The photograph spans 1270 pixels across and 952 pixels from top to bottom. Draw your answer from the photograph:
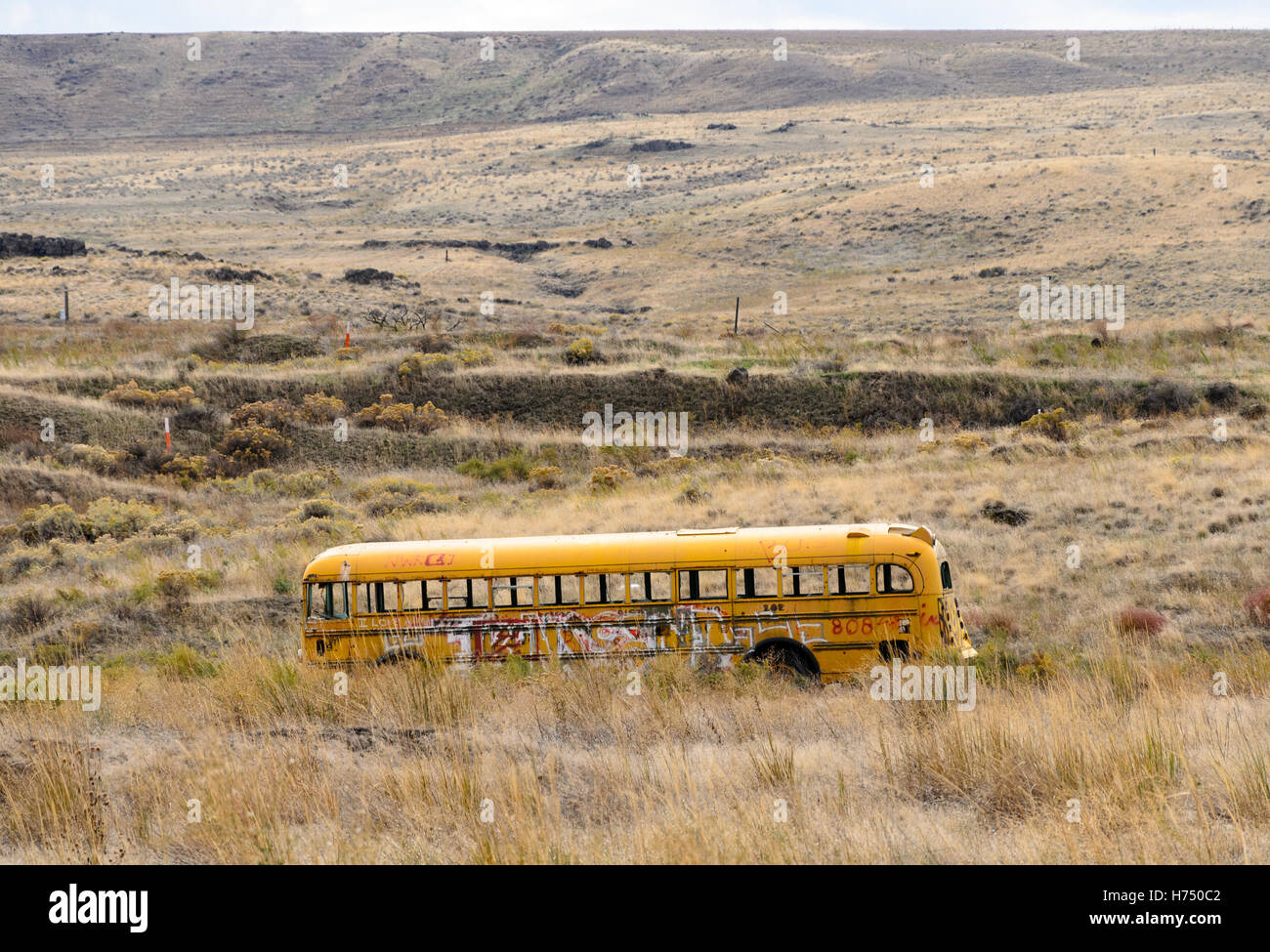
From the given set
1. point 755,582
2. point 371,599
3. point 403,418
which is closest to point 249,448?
point 403,418

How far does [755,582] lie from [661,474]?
16789 mm

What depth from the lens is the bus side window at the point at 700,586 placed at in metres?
14.3

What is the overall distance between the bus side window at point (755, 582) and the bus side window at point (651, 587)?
3.02 ft

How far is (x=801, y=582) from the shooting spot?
1432 centimetres

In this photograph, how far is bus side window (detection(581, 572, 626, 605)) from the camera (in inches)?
571

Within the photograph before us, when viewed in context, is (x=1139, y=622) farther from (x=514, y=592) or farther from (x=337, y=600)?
(x=337, y=600)

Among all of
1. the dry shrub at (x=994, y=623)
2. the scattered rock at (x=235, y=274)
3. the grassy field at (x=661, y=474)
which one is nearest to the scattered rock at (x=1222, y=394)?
the grassy field at (x=661, y=474)

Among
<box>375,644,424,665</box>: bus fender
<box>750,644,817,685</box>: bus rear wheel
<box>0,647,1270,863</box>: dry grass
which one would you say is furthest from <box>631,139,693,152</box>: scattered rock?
<box>0,647,1270,863</box>: dry grass

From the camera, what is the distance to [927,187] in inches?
3135

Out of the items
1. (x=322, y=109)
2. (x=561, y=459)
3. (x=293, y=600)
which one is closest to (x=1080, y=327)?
(x=561, y=459)

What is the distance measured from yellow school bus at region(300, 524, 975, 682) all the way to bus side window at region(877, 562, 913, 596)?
18 mm

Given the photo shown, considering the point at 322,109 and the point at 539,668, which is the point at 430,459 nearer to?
the point at 539,668
